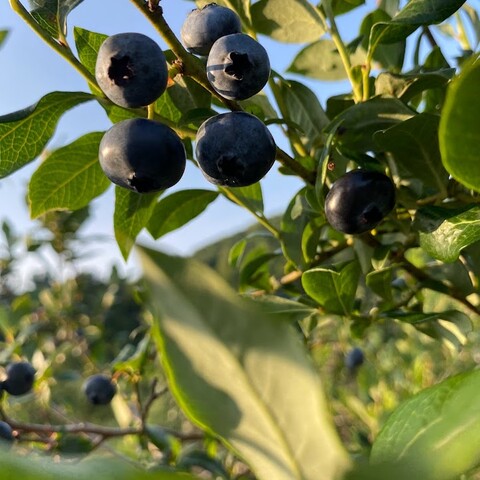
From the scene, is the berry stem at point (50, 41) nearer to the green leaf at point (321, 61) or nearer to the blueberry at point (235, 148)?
the blueberry at point (235, 148)

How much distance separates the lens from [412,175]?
86 cm

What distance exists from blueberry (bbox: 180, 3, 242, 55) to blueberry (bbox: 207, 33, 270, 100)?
58mm

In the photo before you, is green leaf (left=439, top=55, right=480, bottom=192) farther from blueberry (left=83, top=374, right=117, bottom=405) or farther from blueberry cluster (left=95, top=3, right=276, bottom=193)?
blueberry (left=83, top=374, right=117, bottom=405)

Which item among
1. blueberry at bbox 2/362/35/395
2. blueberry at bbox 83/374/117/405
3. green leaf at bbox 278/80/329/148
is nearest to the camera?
green leaf at bbox 278/80/329/148

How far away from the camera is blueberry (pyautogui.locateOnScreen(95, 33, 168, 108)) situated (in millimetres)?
679

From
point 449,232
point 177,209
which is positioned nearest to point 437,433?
point 449,232

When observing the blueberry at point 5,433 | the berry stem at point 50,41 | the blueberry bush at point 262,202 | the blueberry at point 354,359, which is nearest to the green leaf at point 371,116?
the blueberry bush at point 262,202

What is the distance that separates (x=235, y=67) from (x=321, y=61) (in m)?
0.52

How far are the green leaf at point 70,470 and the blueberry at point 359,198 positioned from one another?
565mm

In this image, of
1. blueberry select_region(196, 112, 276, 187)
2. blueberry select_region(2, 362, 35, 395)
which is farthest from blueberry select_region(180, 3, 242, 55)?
blueberry select_region(2, 362, 35, 395)

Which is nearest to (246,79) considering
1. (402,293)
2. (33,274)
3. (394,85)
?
(394,85)

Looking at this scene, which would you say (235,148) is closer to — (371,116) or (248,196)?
(371,116)

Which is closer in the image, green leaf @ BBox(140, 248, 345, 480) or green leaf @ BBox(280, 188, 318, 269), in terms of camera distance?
green leaf @ BBox(140, 248, 345, 480)

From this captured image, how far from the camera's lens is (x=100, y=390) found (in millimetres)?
1849
